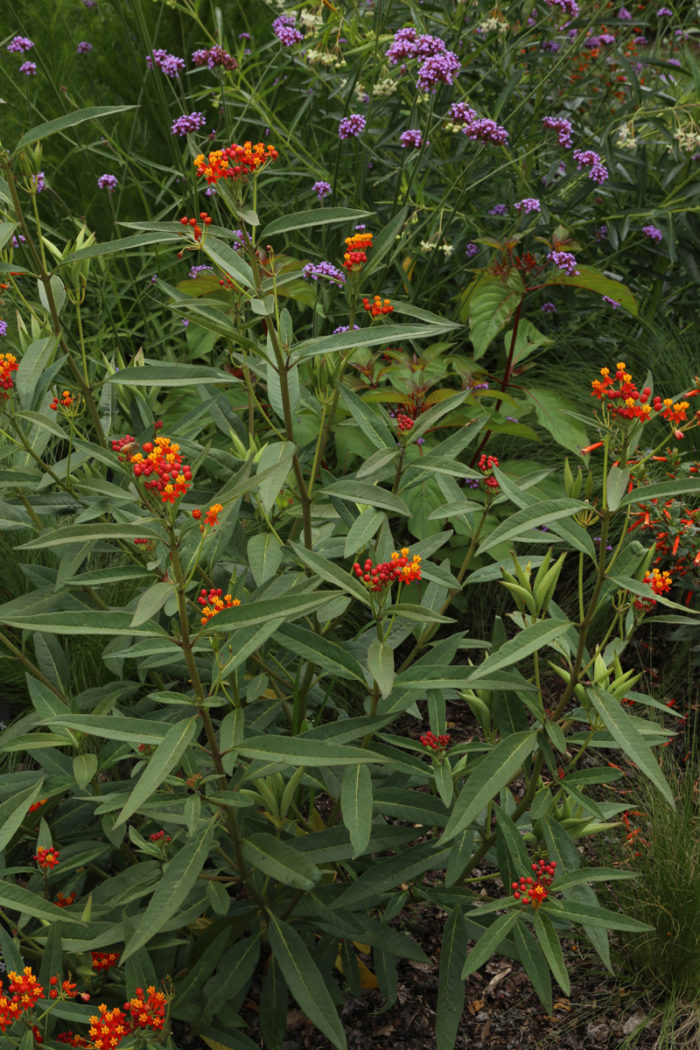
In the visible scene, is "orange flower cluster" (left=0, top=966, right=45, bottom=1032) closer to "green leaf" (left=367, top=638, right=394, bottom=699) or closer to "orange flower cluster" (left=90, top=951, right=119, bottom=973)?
"orange flower cluster" (left=90, top=951, right=119, bottom=973)

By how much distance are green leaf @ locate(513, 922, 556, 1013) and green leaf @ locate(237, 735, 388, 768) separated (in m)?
0.43

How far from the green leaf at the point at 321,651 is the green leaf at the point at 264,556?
0.29 ft

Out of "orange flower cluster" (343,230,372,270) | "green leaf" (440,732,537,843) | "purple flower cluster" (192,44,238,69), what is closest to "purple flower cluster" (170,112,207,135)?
"purple flower cluster" (192,44,238,69)

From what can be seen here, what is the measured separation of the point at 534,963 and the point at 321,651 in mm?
589

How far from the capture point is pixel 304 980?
1.54 meters

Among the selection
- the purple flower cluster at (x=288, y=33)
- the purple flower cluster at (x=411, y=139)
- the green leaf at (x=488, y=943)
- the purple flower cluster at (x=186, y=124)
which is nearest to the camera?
the green leaf at (x=488, y=943)

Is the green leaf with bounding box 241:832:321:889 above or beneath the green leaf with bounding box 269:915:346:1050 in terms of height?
above

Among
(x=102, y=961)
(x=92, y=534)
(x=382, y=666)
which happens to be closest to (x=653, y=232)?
(x=382, y=666)

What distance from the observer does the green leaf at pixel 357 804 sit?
1.32 meters

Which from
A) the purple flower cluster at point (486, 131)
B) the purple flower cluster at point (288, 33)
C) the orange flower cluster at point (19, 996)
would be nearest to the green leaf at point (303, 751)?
the orange flower cluster at point (19, 996)

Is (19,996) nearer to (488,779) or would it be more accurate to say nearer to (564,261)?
(488,779)

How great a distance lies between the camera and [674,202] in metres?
3.10

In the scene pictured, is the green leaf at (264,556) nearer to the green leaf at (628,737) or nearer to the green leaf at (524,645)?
the green leaf at (524,645)

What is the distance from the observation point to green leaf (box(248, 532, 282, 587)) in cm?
154
